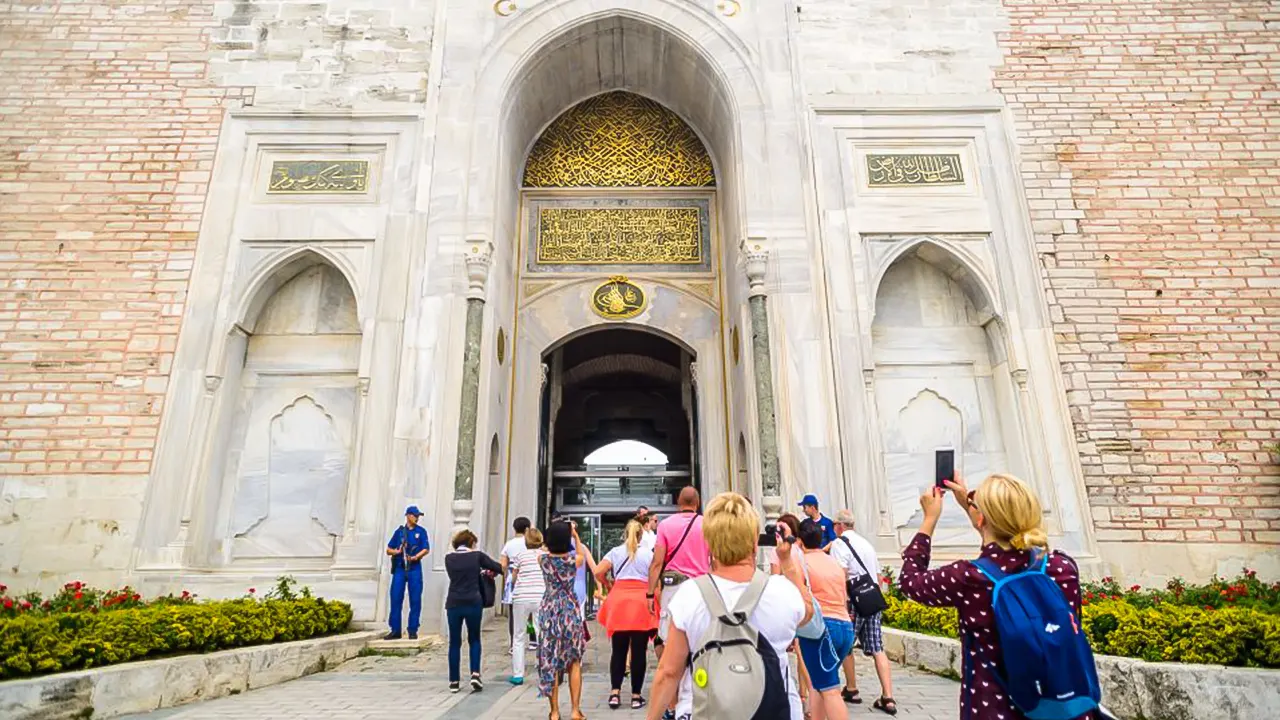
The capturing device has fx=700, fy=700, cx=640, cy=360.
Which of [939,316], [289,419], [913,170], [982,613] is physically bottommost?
[982,613]

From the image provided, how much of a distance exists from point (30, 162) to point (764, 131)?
8618 mm

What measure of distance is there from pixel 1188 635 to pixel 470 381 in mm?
6073

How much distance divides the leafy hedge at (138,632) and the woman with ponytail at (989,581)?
403 centimetres

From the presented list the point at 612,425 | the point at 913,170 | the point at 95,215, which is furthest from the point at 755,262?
the point at 612,425

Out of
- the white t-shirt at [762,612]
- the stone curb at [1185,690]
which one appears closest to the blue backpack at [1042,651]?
the white t-shirt at [762,612]

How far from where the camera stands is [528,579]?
464 centimetres

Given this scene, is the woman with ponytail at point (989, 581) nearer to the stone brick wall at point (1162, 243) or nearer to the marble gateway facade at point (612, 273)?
the marble gateway facade at point (612, 273)

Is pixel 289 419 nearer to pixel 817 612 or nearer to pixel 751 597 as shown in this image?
pixel 817 612

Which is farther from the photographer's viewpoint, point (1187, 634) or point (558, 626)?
point (558, 626)

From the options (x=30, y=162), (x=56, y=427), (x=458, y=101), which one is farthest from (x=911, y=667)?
(x=30, y=162)

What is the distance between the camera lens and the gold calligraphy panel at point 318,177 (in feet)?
27.2

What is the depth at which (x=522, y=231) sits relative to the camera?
983 centimetres

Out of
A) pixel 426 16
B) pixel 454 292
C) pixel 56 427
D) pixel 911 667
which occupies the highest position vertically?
pixel 426 16

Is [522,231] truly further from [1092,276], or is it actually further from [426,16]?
[1092,276]
